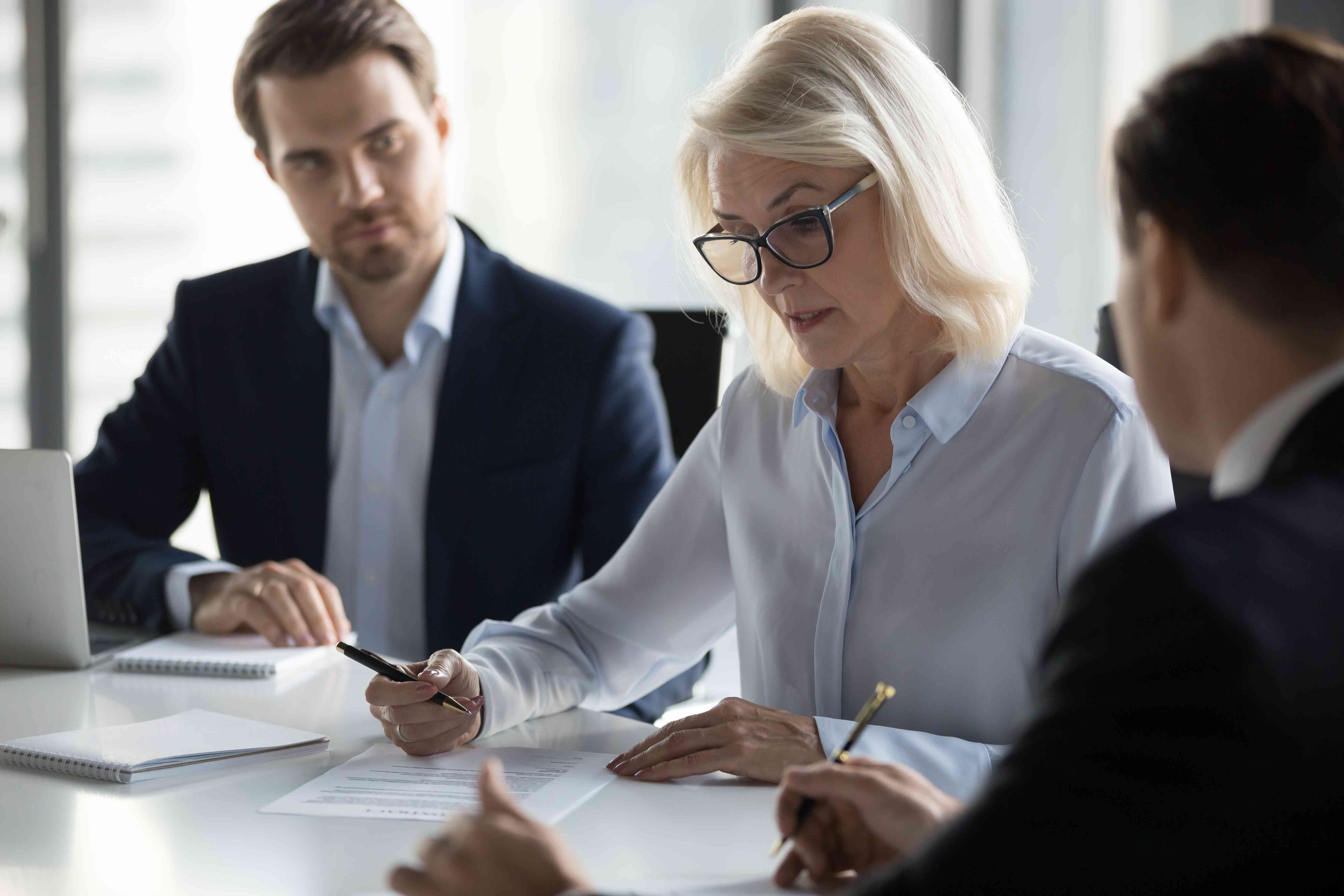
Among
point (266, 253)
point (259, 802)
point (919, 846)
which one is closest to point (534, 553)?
point (259, 802)

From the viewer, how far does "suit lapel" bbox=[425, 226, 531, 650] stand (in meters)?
2.30

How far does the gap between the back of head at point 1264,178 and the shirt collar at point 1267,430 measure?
3cm

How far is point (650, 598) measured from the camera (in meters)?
1.81

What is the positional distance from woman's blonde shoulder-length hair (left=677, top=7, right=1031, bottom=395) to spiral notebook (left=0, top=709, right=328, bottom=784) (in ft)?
2.90

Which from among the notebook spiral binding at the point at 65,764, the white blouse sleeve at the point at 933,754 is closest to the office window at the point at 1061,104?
the white blouse sleeve at the point at 933,754

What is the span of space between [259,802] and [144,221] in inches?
141

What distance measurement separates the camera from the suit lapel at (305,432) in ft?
7.89

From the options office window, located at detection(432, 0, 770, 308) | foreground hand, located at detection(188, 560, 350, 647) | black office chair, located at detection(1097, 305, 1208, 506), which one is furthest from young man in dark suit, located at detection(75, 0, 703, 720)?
office window, located at detection(432, 0, 770, 308)

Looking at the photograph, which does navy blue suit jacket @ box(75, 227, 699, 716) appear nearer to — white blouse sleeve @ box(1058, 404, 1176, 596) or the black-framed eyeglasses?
the black-framed eyeglasses

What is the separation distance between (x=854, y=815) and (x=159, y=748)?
0.81 meters

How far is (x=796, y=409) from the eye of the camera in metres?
1.71

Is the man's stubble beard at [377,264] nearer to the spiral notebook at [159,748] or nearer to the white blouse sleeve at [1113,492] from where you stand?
the spiral notebook at [159,748]

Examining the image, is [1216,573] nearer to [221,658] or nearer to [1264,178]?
[1264,178]

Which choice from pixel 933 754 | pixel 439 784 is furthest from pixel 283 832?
pixel 933 754
